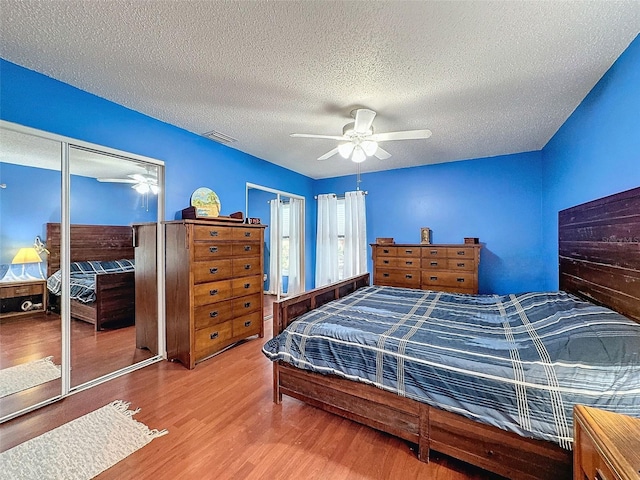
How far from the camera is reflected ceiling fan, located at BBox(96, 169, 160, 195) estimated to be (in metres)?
2.62

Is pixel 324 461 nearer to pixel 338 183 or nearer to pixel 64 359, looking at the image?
pixel 64 359

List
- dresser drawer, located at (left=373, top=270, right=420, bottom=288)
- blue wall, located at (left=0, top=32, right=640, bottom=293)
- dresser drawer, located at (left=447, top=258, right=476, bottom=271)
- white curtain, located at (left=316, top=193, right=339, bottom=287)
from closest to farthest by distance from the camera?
1. blue wall, located at (left=0, top=32, right=640, bottom=293)
2. dresser drawer, located at (left=447, top=258, right=476, bottom=271)
3. dresser drawer, located at (left=373, top=270, right=420, bottom=288)
4. white curtain, located at (left=316, top=193, right=339, bottom=287)

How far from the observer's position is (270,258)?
14.6 feet

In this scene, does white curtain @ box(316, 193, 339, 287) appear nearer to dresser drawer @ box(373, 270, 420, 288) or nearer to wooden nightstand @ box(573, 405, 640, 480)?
dresser drawer @ box(373, 270, 420, 288)

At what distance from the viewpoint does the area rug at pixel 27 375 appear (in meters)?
2.01

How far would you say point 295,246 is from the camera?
16.6ft

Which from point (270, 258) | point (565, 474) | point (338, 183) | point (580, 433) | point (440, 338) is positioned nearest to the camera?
point (580, 433)

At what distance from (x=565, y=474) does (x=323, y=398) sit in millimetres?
1277

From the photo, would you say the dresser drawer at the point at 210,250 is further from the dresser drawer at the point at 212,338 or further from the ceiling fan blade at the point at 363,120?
the ceiling fan blade at the point at 363,120

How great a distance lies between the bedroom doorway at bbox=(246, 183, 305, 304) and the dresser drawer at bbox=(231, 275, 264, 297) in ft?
1.59

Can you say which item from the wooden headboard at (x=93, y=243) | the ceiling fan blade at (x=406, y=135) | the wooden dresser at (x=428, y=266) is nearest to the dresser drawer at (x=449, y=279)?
the wooden dresser at (x=428, y=266)

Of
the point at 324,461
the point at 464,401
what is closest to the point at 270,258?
the point at 324,461

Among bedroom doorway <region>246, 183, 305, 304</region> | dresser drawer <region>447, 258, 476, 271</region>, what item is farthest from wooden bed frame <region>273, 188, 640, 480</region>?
bedroom doorway <region>246, 183, 305, 304</region>

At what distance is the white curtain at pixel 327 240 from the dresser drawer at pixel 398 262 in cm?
108
